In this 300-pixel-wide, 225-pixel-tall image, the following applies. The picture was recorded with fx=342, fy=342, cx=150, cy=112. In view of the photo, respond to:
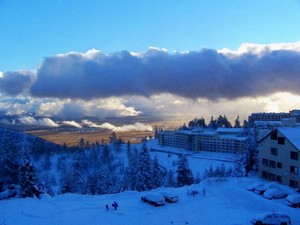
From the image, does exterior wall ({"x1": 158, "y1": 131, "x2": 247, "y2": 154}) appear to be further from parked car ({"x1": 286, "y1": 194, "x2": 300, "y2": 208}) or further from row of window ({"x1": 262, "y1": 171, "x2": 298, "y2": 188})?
parked car ({"x1": 286, "y1": 194, "x2": 300, "y2": 208})

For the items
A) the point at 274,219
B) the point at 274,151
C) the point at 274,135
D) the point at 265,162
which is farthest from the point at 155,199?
the point at 274,135

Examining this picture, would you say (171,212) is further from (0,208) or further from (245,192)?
(0,208)

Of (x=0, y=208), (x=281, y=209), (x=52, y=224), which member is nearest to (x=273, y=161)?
(x=281, y=209)

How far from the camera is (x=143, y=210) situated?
102 feet

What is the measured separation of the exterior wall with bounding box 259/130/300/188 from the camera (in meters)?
40.8

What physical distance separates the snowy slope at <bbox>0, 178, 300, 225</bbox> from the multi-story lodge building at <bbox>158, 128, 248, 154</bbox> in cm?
11802

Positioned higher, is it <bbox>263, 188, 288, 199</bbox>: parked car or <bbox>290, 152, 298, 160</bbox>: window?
<bbox>290, 152, 298, 160</bbox>: window

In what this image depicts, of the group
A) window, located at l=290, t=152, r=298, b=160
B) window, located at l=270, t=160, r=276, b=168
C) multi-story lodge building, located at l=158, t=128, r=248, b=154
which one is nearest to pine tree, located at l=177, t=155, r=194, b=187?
window, located at l=270, t=160, r=276, b=168

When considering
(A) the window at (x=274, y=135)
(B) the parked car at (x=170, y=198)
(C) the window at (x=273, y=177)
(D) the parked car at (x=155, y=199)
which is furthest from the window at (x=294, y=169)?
(D) the parked car at (x=155, y=199)

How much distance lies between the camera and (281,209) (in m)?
30.5

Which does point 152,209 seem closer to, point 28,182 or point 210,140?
point 28,182

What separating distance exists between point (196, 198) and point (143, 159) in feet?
78.3

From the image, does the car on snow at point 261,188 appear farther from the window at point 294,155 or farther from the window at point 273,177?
the window at point 273,177

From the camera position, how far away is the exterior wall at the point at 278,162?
134 feet
